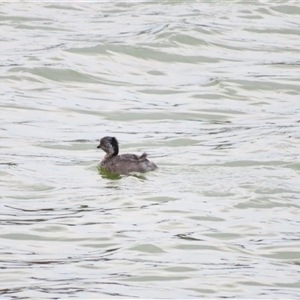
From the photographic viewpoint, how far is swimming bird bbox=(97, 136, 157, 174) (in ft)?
46.3

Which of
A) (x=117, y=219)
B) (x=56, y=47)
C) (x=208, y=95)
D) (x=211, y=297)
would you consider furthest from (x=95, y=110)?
(x=211, y=297)

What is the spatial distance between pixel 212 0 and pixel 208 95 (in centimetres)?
833

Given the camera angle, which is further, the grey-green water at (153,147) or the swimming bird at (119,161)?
the swimming bird at (119,161)

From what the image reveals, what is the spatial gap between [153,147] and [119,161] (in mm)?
1493

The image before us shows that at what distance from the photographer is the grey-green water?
1063 centimetres

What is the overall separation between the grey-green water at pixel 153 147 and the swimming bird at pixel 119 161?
14cm

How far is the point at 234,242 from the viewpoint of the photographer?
1155 cm

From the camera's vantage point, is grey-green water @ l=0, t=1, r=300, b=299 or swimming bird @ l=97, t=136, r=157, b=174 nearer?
grey-green water @ l=0, t=1, r=300, b=299

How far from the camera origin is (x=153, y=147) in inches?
624

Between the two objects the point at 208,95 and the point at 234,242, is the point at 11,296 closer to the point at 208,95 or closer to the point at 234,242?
the point at 234,242

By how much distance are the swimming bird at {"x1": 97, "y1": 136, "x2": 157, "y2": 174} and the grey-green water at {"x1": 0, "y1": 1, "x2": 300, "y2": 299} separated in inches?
5.4

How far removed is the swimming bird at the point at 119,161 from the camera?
14.1 m

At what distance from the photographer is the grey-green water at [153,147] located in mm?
10633

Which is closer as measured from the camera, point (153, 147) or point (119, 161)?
point (119, 161)
